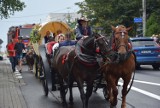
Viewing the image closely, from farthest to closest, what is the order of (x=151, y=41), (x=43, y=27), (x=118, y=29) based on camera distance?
(x=151, y=41) < (x=43, y=27) < (x=118, y=29)

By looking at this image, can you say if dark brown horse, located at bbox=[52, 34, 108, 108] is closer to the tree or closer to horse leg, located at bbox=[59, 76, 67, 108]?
horse leg, located at bbox=[59, 76, 67, 108]

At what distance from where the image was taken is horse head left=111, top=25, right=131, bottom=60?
350 inches

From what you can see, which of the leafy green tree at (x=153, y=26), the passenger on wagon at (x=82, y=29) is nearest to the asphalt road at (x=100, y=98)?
the passenger on wagon at (x=82, y=29)

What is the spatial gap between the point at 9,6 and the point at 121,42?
739 inches

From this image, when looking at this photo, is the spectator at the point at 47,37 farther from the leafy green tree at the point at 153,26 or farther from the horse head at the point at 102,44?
the leafy green tree at the point at 153,26

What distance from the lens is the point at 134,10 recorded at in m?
52.4

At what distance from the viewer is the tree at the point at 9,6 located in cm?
2652

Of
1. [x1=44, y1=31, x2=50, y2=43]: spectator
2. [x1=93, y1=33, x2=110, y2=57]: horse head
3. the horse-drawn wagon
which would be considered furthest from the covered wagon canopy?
[x1=93, y1=33, x2=110, y2=57]: horse head

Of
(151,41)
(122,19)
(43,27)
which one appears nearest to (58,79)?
(43,27)

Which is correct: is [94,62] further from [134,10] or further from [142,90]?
[134,10]

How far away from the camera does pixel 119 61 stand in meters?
9.26

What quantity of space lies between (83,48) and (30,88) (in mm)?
6262

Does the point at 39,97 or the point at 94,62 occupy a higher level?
the point at 94,62

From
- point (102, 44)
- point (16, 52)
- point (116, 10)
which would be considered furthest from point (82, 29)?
point (116, 10)
